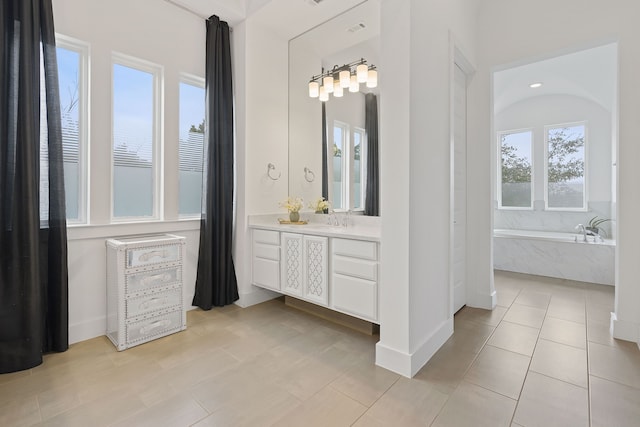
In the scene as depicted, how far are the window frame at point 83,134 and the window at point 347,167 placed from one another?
217 cm

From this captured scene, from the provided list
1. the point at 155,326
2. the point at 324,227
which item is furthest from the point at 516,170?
the point at 155,326

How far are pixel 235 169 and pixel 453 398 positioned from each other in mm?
2701

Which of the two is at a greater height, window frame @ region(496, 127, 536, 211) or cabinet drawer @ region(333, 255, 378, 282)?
window frame @ region(496, 127, 536, 211)

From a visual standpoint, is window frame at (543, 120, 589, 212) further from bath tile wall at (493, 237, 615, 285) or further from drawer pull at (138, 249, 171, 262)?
drawer pull at (138, 249, 171, 262)

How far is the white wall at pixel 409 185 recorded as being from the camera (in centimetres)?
190

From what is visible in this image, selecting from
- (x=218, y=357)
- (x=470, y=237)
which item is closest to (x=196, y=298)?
(x=218, y=357)

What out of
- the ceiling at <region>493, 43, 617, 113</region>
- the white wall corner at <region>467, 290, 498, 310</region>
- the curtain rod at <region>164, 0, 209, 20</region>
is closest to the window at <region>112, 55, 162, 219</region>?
the curtain rod at <region>164, 0, 209, 20</region>

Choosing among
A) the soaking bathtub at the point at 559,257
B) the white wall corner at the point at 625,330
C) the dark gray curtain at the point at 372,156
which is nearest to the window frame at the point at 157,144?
the dark gray curtain at the point at 372,156

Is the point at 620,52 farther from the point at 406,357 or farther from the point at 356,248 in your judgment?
the point at 406,357

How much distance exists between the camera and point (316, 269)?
257 centimetres

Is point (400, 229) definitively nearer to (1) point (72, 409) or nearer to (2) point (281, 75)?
(1) point (72, 409)

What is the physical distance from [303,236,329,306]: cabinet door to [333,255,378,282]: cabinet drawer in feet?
0.40

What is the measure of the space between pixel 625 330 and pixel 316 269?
250cm

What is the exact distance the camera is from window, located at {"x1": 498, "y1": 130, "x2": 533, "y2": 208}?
562 centimetres
